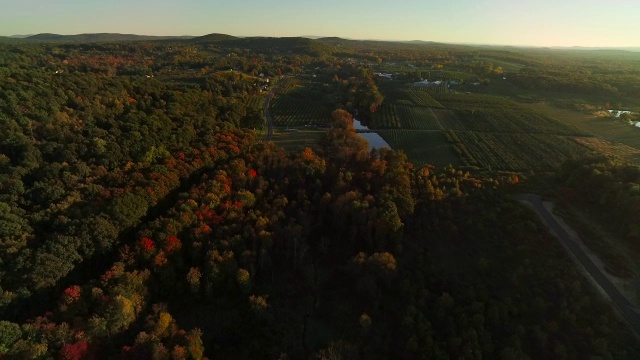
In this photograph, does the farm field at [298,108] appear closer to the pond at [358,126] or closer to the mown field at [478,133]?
the pond at [358,126]

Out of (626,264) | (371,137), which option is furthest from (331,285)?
(371,137)

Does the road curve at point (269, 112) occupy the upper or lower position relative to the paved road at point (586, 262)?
upper

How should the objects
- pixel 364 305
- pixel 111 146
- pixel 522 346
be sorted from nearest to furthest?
1. pixel 522 346
2. pixel 364 305
3. pixel 111 146

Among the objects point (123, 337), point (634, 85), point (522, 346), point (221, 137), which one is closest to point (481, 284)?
point (522, 346)

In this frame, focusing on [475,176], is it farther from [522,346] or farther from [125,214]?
[125,214]

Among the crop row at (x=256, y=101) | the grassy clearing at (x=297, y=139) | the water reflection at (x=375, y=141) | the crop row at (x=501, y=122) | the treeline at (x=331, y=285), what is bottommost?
the treeline at (x=331, y=285)

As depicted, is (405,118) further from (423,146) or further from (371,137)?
(423,146)

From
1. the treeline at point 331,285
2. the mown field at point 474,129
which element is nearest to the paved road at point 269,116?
the mown field at point 474,129
